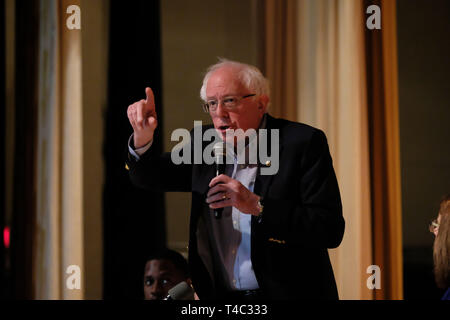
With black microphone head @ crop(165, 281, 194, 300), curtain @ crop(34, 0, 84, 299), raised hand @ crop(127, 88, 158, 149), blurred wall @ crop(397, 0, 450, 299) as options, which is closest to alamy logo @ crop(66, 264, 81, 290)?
curtain @ crop(34, 0, 84, 299)

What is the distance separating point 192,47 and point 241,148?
1347 mm

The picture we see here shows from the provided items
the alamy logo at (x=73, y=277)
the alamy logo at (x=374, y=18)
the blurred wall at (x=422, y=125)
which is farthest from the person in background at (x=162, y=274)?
the alamy logo at (x=374, y=18)

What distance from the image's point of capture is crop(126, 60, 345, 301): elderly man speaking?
1.54m

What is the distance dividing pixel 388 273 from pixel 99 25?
1.98 meters

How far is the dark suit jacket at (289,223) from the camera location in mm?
1543

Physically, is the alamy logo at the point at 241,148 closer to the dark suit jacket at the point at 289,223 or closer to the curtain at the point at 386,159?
the dark suit jacket at the point at 289,223

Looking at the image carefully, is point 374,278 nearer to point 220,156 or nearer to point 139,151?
point 220,156

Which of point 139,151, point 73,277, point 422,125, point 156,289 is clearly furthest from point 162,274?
point 422,125

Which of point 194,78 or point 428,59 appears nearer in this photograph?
point 428,59

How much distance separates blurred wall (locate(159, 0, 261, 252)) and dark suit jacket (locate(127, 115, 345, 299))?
1.11m

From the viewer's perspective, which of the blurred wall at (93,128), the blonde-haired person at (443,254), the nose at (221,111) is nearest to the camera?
the blonde-haired person at (443,254)

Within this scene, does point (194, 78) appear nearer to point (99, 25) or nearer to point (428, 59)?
point (99, 25)
